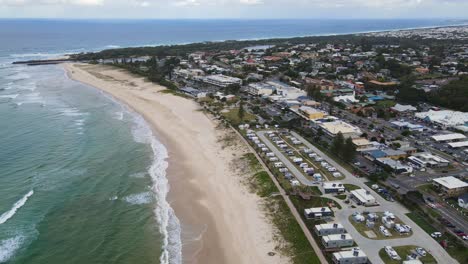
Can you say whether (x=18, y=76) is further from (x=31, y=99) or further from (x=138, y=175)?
(x=138, y=175)

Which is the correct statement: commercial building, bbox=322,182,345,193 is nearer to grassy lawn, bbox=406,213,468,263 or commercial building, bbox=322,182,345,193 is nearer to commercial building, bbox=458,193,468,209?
grassy lawn, bbox=406,213,468,263

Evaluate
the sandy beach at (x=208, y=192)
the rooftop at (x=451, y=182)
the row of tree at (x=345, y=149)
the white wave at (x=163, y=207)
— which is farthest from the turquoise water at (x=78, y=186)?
the rooftop at (x=451, y=182)

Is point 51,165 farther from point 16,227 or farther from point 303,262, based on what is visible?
point 303,262

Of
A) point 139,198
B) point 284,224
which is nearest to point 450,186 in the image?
point 284,224

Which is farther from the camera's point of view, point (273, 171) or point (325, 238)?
point (273, 171)

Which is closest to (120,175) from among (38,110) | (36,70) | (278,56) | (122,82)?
(38,110)

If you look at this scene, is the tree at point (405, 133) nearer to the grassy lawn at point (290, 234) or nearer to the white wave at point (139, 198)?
the grassy lawn at point (290, 234)
